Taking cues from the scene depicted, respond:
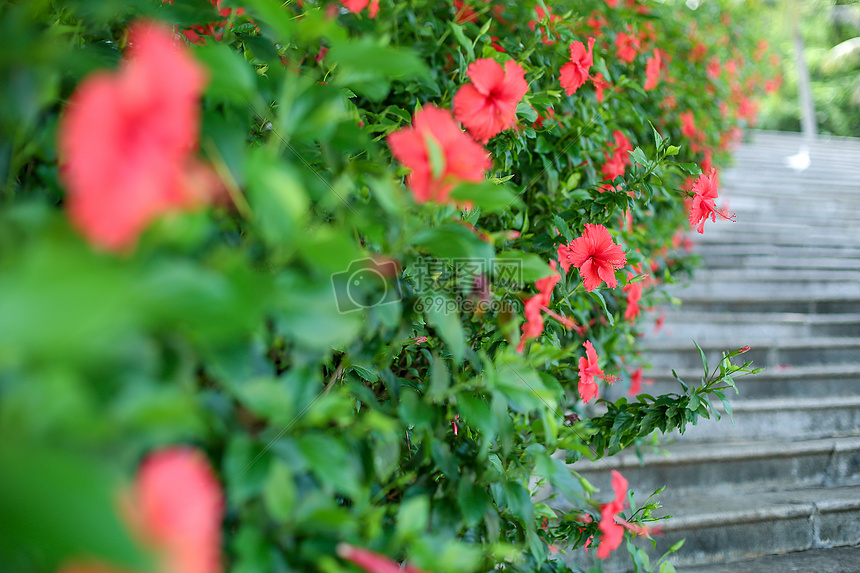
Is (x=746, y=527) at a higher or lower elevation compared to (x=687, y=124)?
lower

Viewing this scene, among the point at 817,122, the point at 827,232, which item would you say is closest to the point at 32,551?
the point at 827,232

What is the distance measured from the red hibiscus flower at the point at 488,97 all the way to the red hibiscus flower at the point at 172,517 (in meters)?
0.57

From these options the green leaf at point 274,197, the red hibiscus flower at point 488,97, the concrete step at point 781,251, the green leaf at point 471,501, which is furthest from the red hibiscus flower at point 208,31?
the concrete step at point 781,251

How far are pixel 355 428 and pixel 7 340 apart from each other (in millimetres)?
259

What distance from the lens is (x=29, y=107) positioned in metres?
0.35

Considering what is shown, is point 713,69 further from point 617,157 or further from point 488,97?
point 488,97

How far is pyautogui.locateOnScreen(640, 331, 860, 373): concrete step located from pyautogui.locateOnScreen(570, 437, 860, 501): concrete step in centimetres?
35

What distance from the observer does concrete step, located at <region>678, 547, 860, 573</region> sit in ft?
4.18

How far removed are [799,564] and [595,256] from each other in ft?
3.21

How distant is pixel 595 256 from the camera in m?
0.89

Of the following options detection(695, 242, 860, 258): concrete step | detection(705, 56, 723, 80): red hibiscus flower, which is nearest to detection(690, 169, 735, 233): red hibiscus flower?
detection(695, 242, 860, 258): concrete step

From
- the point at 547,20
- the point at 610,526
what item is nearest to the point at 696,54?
the point at 547,20

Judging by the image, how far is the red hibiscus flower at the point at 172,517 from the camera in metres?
0.24

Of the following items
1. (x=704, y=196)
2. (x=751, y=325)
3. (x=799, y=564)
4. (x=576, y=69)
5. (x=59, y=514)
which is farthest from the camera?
(x=751, y=325)
